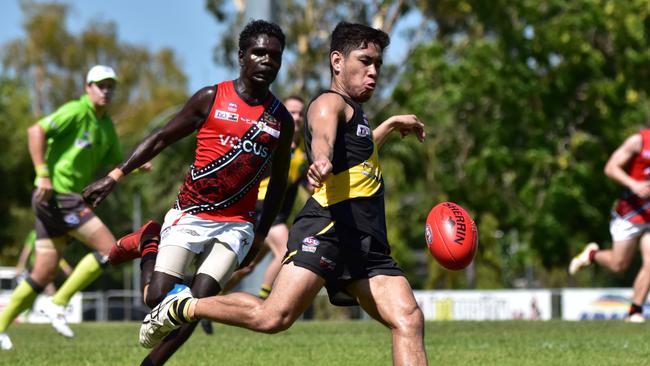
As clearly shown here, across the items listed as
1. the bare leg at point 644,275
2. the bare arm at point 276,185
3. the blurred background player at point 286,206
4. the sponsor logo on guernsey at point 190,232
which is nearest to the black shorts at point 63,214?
the blurred background player at point 286,206

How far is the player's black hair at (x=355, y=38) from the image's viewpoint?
21.0ft

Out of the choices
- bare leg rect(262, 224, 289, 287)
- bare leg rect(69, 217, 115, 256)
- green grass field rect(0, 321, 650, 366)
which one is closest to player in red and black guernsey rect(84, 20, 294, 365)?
→ green grass field rect(0, 321, 650, 366)

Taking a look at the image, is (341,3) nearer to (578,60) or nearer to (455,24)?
(455,24)

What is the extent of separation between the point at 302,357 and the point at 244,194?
221cm

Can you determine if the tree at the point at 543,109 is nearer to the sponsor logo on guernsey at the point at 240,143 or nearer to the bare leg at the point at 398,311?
the sponsor logo on guernsey at the point at 240,143

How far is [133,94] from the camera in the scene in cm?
5803

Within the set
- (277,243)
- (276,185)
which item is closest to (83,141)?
(277,243)

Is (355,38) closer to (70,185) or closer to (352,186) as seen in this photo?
(352,186)

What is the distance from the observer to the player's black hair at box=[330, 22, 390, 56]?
639cm

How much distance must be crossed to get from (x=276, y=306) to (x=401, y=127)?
1.51 m

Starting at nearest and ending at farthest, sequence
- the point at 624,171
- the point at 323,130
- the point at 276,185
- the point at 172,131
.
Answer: the point at 323,130
the point at 172,131
the point at 276,185
the point at 624,171

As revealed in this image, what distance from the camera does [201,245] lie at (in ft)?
23.1

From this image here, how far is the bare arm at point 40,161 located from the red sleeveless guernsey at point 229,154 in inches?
146

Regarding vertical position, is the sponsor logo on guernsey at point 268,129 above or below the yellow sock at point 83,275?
above
